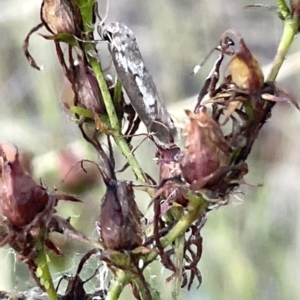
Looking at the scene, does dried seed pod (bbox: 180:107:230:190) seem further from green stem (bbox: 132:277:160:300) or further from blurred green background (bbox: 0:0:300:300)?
blurred green background (bbox: 0:0:300:300)

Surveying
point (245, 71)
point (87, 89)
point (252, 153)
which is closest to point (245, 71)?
point (245, 71)

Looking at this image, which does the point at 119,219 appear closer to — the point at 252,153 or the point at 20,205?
the point at 20,205

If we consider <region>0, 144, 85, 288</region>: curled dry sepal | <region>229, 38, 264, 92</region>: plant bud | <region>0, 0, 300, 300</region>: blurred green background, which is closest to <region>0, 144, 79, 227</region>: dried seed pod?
<region>0, 144, 85, 288</region>: curled dry sepal

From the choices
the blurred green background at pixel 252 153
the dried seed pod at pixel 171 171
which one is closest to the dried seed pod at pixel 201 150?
the dried seed pod at pixel 171 171

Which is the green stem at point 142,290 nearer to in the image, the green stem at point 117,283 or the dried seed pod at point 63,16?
the green stem at point 117,283

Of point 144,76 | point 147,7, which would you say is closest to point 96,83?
point 144,76
